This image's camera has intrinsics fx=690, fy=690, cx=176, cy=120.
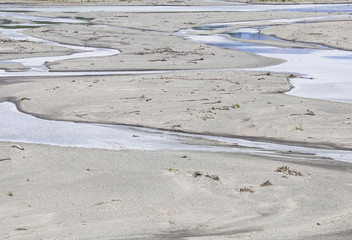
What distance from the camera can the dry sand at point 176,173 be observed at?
8398 millimetres

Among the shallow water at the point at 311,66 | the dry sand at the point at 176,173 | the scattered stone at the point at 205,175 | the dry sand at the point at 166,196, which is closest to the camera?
the dry sand at the point at 166,196

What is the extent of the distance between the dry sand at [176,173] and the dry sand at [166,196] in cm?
2

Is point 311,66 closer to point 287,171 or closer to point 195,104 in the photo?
point 195,104

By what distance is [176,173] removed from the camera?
10828 mm

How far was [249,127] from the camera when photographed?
14727mm

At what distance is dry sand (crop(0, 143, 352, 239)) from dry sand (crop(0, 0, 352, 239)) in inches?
0.6

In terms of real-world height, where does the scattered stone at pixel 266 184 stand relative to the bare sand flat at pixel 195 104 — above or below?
above

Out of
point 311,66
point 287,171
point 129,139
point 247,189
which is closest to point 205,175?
point 247,189

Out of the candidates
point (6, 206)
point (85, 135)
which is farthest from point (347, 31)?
point (6, 206)

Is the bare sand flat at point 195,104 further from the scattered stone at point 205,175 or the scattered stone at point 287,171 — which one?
the scattered stone at point 205,175

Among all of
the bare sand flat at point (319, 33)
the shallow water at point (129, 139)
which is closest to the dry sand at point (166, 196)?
the shallow water at point (129, 139)

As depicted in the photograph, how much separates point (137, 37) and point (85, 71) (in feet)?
36.2

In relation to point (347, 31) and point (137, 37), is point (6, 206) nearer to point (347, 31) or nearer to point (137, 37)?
point (137, 37)

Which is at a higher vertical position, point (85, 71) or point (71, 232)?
point (71, 232)
